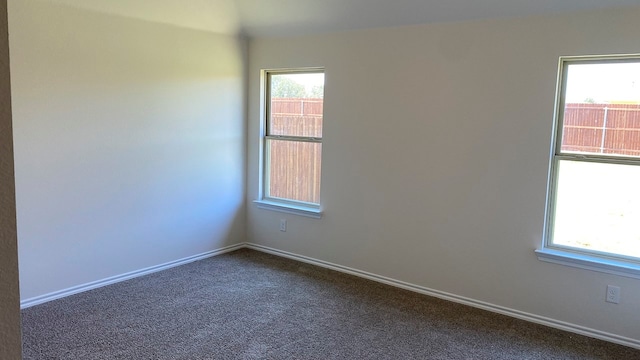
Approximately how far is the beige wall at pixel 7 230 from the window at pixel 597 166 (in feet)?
10.8

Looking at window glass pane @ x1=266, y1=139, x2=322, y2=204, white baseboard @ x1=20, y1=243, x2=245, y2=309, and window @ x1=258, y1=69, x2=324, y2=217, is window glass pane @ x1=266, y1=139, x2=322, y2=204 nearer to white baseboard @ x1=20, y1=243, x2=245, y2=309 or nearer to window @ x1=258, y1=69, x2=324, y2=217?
window @ x1=258, y1=69, x2=324, y2=217

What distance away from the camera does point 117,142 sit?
374 cm

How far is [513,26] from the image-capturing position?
326 centimetres

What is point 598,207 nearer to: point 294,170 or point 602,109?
point 602,109

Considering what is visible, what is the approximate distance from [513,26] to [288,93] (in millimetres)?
2127

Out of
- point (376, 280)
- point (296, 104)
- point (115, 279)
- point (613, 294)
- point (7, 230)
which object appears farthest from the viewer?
point (296, 104)

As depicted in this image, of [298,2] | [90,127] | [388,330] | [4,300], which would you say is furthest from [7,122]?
[298,2]

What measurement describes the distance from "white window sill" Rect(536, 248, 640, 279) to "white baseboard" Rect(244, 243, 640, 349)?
16.4 inches

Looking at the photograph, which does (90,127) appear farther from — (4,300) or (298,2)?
(4,300)

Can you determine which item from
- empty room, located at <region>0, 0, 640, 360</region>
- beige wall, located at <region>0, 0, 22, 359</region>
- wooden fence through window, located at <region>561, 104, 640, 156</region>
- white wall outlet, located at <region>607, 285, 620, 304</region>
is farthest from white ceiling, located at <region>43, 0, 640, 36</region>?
beige wall, located at <region>0, 0, 22, 359</region>

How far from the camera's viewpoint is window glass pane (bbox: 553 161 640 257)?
307cm

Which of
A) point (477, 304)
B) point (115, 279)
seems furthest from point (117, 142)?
point (477, 304)

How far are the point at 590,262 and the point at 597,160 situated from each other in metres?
0.67

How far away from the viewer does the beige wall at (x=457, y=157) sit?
10.4 ft
